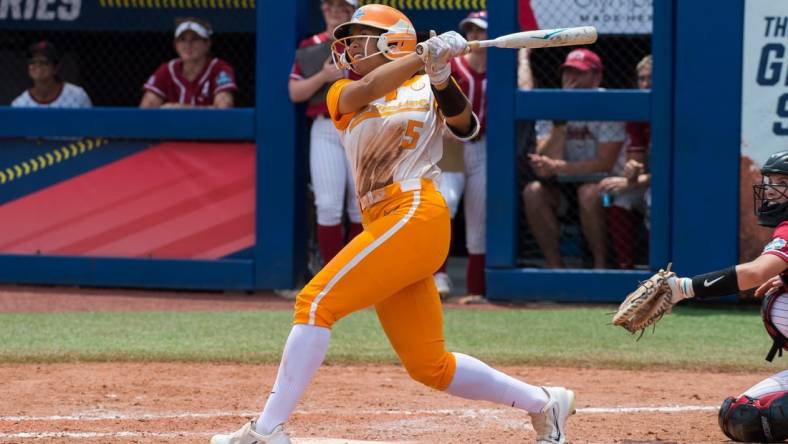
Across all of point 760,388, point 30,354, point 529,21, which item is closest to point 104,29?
point 529,21

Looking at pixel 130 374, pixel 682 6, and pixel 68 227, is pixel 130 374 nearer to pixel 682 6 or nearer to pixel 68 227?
pixel 68 227

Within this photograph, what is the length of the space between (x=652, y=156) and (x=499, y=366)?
2.52 m

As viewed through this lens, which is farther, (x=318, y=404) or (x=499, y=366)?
(x=499, y=366)

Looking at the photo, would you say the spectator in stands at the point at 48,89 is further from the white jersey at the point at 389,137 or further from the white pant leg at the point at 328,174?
the white jersey at the point at 389,137

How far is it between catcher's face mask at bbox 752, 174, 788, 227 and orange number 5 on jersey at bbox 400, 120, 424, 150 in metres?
1.31

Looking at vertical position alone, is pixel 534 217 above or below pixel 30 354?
above

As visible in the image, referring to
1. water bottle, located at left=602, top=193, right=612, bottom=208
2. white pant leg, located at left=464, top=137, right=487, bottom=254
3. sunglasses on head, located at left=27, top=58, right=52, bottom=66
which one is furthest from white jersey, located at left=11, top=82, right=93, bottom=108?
water bottle, located at left=602, top=193, right=612, bottom=208

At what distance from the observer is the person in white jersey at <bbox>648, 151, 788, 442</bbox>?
4.43m

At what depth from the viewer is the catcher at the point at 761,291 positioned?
4402 millimetres

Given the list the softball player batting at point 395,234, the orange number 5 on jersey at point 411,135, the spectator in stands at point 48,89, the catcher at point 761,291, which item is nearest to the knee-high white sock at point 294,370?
the softball player batting at point 395,234

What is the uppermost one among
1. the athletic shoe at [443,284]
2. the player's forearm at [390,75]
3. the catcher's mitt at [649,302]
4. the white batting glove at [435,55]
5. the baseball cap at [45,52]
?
the baseball cap at [45,52]

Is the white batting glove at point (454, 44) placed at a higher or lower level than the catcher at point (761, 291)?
higher

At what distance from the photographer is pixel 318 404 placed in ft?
17.9

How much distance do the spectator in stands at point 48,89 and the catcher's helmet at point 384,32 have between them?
5.01 m
